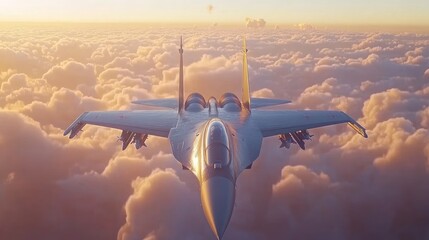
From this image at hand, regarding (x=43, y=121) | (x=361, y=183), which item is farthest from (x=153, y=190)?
(x=43, y=121)

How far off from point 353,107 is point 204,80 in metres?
48.1

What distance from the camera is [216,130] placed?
54.7 feet

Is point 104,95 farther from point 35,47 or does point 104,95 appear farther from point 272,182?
point 35,47

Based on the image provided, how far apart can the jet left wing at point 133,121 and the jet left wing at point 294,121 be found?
24.0 ft

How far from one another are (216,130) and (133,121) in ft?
35.1

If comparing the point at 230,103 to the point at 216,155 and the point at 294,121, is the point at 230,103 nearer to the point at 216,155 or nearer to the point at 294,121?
the point at 294,121

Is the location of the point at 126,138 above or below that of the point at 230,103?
below

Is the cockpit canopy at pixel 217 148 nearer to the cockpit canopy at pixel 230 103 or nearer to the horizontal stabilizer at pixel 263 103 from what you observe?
the cockpit canopy at pixel 230 103

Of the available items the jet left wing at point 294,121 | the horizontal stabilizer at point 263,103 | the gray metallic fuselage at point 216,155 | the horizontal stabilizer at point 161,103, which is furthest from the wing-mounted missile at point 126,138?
the horizontal stabilizer at point 263,103

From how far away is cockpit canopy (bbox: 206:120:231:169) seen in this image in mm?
14734

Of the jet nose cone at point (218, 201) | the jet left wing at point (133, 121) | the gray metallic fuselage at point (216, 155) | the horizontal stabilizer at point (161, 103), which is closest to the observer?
the jet nose cone at point (218, 201)

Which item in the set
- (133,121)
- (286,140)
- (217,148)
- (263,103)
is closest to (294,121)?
(286,140)

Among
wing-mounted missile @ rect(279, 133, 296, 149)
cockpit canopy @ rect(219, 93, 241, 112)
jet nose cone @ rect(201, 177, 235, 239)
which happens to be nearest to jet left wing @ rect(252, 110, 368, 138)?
cockpit canopy @ rect(219, 93, 241, 112)

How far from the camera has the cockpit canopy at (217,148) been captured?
14.7 meters
